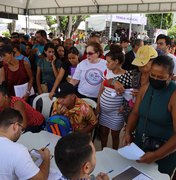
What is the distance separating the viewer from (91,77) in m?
3.00

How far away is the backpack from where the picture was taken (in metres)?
2.08

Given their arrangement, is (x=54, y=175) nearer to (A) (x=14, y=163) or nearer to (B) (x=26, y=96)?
(A) (x=14, y=163)

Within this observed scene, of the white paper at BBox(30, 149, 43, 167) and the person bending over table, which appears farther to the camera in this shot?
the person bending over table

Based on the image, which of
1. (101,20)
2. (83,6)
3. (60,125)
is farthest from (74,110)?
(101,20)

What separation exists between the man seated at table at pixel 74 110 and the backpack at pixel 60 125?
0.20 meters

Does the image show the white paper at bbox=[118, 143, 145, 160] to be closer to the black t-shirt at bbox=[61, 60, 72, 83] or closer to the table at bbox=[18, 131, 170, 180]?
the table at bbox=[18, 131, 170, 180]

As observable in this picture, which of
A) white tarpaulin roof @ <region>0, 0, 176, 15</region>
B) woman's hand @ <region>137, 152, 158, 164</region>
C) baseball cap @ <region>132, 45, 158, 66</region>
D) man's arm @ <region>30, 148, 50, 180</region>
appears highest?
white tarpaulin roof @ <region>0, 0, 176, 15</region>

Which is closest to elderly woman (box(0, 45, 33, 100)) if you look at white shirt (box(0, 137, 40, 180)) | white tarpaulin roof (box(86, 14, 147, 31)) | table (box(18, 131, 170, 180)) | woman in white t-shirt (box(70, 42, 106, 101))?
woman in white t-shirt (box(70, 42, 106, 101))

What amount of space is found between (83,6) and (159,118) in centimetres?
708

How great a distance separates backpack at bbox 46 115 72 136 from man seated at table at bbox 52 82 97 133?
20cm

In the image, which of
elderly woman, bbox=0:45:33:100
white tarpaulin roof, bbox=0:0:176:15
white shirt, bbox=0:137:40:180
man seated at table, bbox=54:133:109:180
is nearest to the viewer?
man seated at table, bbox=54:133:109:180

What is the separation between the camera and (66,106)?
232 centimetres

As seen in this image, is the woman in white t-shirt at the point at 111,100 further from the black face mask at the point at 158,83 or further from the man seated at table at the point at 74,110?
the black face mask at the point at 158,83

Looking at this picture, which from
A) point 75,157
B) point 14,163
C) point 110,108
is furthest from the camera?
point 110,108
